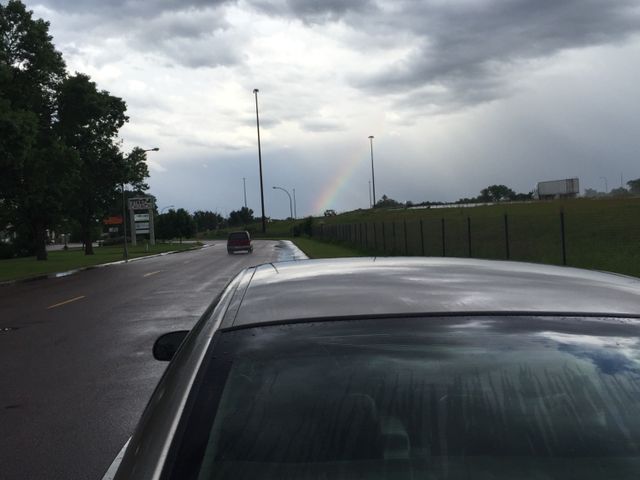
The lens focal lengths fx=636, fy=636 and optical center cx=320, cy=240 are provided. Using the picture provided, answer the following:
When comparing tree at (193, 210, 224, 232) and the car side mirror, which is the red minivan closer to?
the car side mirror

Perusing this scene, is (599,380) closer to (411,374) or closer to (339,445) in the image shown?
(411,374)

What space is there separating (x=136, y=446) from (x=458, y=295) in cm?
117

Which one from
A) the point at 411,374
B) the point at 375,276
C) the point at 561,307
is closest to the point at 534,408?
the point at 411,374

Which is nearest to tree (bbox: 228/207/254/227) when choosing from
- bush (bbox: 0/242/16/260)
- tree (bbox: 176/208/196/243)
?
tree (bbox: 176/208/196/243)

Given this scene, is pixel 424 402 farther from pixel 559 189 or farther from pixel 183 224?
pixel 183 224

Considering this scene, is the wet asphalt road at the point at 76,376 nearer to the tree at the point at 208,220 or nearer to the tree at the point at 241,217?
the tree at the point at 241,217

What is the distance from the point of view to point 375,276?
272 cm

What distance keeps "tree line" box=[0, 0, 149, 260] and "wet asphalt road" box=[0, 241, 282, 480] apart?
14759mm

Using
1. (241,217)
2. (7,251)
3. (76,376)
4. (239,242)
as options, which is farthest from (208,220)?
(76,376)

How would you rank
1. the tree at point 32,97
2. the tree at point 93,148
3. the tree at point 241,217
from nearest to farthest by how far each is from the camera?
the tree at point 32,97, the tree at point 93,148, the tree at point 241,217

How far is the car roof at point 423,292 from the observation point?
210 cm

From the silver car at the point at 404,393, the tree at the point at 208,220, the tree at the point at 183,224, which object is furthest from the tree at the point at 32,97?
the tree at the point at 208,220

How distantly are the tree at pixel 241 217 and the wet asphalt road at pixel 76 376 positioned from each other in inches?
6102

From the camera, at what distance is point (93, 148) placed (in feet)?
150
